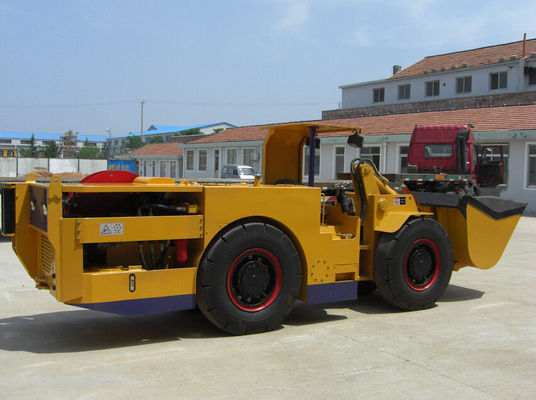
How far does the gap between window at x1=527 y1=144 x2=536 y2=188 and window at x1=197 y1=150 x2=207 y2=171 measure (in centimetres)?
2578

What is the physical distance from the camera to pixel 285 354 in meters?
5.58

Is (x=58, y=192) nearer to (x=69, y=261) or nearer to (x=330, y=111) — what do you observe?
(x=69, y=261)

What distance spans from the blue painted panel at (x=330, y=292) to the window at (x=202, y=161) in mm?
38223

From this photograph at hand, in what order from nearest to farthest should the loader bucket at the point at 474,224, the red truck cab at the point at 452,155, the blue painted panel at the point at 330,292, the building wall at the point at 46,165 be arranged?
the blue painted panel at the point at 330,292 < the loader bucket at the point at 474,224 < the red truck cab at the point at 452,155 < the building wall at the point at 46,165

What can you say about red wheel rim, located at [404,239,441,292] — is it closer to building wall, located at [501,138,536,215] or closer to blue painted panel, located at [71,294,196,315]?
blue painted panel, located at [71,294,196,315]

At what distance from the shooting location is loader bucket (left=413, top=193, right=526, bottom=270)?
7.83 m

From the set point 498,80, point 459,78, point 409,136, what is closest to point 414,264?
point 409,136

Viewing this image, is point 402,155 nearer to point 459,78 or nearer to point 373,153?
point 373,153

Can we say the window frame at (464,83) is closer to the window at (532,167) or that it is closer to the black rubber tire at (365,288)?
the window at (532,167)

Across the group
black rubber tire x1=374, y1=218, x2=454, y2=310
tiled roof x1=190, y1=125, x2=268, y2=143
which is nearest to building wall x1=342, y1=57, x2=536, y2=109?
tiled roof x1=190, y1=125, x2=268, y2=143

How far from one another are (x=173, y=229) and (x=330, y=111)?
40.0 metres

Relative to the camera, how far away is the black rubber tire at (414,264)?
282 inches

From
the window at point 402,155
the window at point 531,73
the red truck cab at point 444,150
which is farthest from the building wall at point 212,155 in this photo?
the red truck cab at point 444,150

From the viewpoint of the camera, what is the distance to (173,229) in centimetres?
575
